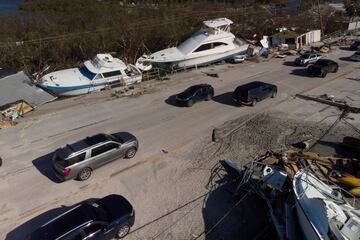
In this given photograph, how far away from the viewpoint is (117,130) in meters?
19.0

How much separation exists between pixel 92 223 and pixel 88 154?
4.42 meters

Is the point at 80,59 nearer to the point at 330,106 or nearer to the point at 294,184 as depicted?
the point at 330,106

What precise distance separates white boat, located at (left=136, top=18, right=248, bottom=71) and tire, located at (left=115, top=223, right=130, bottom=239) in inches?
781

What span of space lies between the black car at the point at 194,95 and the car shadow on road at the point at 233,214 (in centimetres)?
865

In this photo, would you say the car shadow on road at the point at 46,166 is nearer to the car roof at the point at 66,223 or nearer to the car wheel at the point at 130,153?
the car wheel at the point at 130,153

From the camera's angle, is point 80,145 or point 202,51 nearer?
point 80,145

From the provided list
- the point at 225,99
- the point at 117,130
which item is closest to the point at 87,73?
the point at 117,130

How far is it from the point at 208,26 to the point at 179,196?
2208 cm

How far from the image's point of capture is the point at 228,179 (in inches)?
562

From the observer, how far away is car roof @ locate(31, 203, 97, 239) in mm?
10141

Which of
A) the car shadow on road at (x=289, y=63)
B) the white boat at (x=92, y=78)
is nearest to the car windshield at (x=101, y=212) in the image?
the white boat at (x=92, y=78)

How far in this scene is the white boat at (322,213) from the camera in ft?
31.2

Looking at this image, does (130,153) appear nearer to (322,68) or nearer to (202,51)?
(202,51)

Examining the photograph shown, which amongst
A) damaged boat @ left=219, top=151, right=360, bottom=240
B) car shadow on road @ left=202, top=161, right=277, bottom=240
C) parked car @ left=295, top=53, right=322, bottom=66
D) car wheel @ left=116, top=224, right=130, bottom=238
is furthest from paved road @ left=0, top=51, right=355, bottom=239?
damaged boat @ left=219, top=151, right=360, bottom=240
